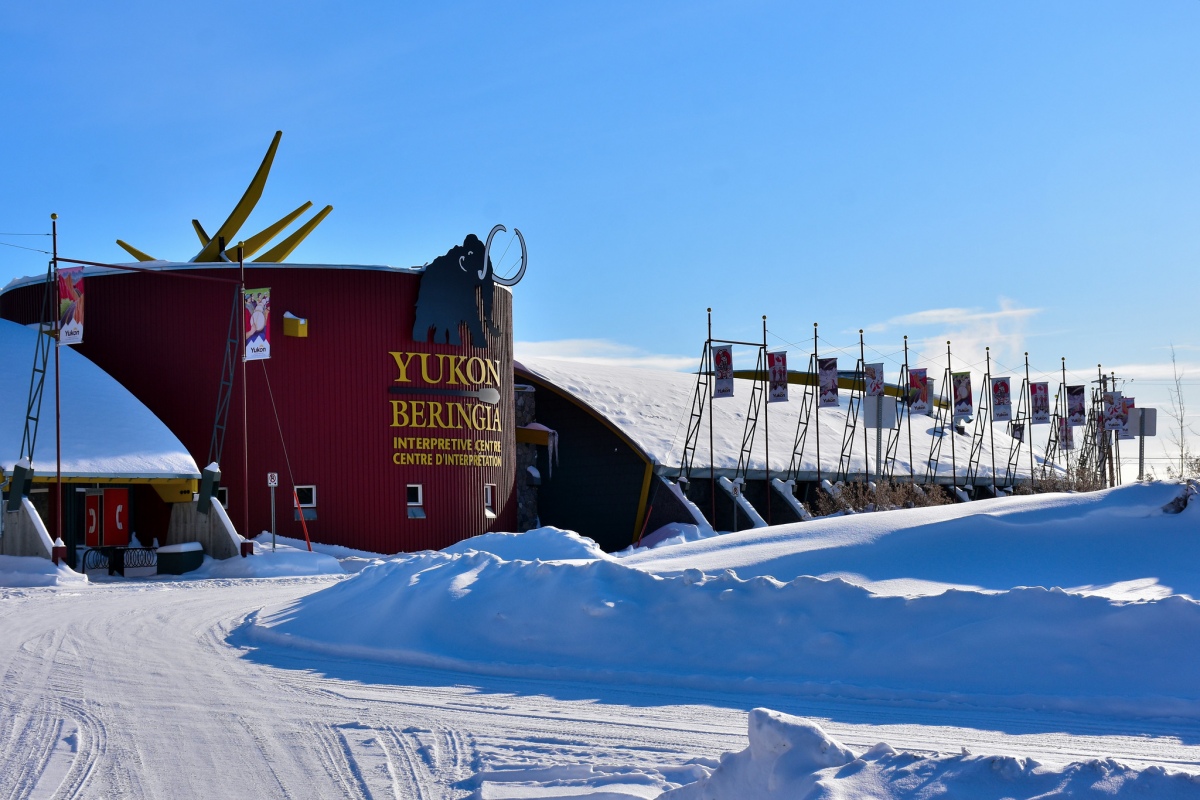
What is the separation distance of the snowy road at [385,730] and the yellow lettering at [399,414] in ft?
76.1

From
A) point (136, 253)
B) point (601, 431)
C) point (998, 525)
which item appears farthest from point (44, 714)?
point (136, 253)

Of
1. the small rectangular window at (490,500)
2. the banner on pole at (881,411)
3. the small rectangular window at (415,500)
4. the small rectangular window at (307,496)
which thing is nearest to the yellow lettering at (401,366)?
the small rectangular window at (415,500)

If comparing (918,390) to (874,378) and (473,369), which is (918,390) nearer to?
(874,378)

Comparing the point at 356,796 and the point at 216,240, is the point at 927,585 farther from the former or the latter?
the point at 216,240

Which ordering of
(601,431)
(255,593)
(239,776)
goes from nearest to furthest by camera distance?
(239,776)
(255,593)
(601,431)

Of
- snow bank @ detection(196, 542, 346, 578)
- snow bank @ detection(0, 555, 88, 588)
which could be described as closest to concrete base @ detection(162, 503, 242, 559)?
snow bank @ detection(196, 542, 346, 578)

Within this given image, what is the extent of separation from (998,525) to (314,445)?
23526mm

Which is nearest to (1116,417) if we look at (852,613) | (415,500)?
(415,500)

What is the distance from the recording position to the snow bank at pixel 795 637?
9.12m

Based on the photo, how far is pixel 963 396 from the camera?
4966cm

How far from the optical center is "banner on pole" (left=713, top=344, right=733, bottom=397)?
135 feet

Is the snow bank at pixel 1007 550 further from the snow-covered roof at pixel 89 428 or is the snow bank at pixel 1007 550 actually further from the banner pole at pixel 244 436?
the snow-covered roof at pixel 89 428

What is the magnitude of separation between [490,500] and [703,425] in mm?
11490

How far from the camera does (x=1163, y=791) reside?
5.11 m
